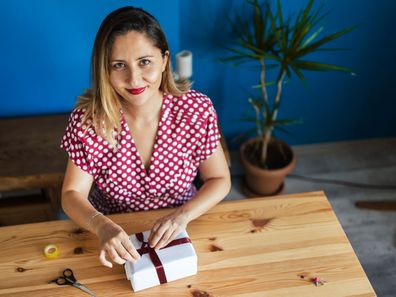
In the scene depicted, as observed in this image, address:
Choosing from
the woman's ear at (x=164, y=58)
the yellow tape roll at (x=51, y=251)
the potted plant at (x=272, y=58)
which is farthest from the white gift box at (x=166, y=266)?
the potted plant at (x=272, y=58)

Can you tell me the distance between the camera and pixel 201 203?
58.4 inches

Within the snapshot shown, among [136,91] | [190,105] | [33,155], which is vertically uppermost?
[136,91]

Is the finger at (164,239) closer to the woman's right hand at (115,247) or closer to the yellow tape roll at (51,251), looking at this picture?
the woman's right hand at (115,247)

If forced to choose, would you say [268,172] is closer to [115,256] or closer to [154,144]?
[154,144]

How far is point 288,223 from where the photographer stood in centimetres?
146

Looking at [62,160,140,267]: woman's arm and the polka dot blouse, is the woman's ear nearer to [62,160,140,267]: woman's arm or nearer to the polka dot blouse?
the polka dot blouse

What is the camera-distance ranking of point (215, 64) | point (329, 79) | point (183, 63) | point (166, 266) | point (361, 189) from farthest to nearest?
point (361, 189) < point (329, 79) < point (215, 64) < point (183, 63) < point (166, 266)

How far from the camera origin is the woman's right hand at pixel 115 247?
124cm

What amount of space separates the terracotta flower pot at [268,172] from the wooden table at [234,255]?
3.12 feet

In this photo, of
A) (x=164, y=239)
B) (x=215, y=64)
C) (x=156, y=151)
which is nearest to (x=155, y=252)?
(x=164, y=239)

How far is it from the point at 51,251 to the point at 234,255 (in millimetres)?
586

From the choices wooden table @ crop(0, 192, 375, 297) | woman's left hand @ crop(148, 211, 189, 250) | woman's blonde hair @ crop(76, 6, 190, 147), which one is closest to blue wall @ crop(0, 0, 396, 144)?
woman's blonde hair @ crop(76, 6, 190, 147)

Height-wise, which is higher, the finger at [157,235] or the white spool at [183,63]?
the white spool at [183,63]

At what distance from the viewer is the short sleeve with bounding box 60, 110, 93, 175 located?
4.84ft
